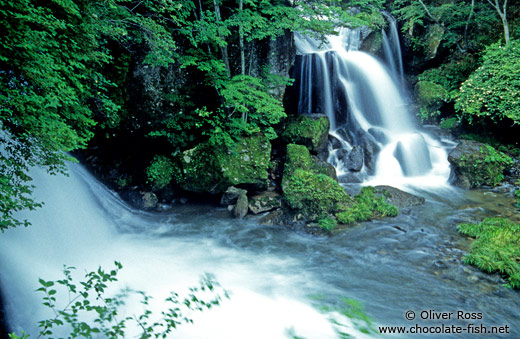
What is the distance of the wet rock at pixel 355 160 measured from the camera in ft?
34.5

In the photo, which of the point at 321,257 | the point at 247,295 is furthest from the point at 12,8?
the point at 321,257

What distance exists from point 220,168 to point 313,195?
2840 mm

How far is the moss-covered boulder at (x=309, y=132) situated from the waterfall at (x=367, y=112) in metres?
1.07

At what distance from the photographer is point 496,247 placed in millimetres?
5434

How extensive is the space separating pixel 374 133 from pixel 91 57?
36.1 ft

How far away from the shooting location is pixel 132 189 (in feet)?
28.3

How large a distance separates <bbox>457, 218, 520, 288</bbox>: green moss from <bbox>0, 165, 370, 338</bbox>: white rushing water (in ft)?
10.9

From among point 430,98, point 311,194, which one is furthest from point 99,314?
point 430,98

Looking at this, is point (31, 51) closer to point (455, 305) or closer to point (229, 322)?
point (229, 322)

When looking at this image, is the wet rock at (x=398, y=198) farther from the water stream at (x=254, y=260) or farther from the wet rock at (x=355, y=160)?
the wet rock at (x=355, y=160)

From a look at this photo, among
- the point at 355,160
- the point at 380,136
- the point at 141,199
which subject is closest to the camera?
the point at 141,199

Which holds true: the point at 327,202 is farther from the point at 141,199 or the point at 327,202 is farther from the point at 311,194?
the point at 141,199

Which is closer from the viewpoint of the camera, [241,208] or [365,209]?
[365,209]

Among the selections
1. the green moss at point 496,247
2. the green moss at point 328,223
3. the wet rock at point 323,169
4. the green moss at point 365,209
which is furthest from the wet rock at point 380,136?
the green moss at point 328,223
